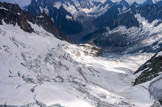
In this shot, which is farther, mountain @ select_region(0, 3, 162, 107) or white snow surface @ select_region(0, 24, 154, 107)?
white snow surface @ select_region(0, 24, 154, 107)

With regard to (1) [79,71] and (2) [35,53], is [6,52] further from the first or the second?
(1) [79,71]

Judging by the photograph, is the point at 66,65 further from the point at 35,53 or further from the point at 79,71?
the point at 35,53

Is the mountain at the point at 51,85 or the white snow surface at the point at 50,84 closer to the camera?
the mountain at the point at 51,85

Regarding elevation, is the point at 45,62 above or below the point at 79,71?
below

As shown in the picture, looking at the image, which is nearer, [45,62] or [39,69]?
[39,69]

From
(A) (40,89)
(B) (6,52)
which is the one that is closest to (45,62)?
(B) (6,52)

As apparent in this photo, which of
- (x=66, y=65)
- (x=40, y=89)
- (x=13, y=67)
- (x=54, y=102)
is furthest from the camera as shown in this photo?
(x=66, y=65)

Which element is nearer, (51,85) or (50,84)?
(51,85)

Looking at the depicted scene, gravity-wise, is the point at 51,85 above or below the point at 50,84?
below

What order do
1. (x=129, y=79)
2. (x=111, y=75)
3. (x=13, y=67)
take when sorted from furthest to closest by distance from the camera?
(x=111, y=75) < (x=129, y=79) < (x=13, y=67)

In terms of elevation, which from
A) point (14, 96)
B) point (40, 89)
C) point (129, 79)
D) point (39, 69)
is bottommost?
point (14, 96)
